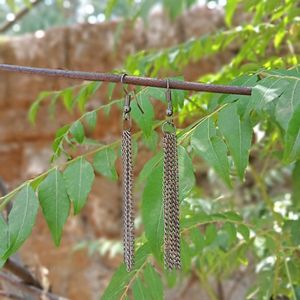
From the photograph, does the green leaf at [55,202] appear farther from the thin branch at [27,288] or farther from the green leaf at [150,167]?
the thin branch at [27,288]

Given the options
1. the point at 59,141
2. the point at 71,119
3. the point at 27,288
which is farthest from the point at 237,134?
the point at 71,119

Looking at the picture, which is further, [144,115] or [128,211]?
[144,115]

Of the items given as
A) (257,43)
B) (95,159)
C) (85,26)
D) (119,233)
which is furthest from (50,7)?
(95,159)

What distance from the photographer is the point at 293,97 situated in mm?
1008

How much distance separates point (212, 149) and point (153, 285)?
407 mm

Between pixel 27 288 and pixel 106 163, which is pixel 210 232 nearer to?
pixel 106 163

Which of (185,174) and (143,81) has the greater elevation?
(143,81)

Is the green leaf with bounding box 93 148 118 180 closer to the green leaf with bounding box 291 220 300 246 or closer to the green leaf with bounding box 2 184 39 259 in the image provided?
the green leaf with bounding box 2 184 39 259

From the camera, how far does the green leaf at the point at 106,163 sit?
1.20 m

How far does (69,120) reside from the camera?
4770 millimetres

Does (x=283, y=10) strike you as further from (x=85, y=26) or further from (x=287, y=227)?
(x=85, y=26)

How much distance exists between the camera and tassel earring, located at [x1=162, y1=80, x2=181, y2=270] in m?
0.97

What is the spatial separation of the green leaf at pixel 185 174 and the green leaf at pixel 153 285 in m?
0.36

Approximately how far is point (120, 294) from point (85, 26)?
3.84 meters
